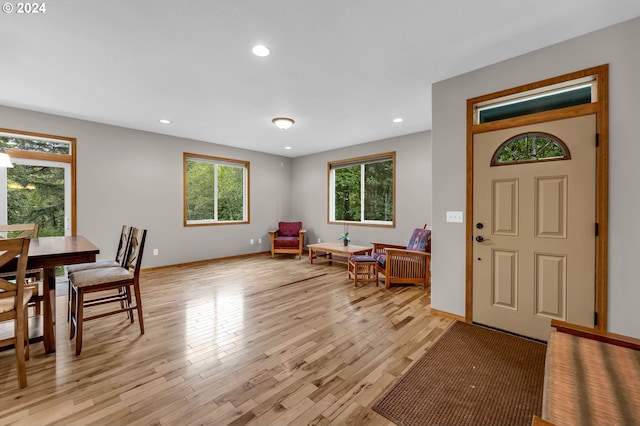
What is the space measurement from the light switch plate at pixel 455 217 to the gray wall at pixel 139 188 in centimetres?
490

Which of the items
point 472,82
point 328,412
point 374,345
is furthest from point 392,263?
point 328,412

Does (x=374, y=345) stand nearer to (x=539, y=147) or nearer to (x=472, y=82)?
(x=539, y=147)

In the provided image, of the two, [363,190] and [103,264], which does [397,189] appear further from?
[103,264]

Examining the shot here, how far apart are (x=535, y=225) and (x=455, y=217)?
2.28 feet

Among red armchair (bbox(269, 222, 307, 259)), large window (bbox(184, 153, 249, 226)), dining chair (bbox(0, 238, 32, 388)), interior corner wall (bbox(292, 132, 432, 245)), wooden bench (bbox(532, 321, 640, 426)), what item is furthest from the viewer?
red armchair (bbox(269, 222, 307, 259))

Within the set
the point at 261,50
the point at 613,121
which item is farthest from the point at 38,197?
the point at 613,121

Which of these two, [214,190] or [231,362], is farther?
[214,190]

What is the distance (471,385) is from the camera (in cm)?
193

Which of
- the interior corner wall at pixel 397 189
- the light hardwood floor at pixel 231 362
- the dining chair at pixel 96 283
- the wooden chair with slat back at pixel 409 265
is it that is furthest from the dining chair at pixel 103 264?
the interior corner wall at pixel 397 189

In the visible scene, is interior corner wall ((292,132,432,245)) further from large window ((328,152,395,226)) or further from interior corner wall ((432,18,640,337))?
interior corner wall ((432,18,640,337))

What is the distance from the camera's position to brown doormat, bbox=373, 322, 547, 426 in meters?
1.64

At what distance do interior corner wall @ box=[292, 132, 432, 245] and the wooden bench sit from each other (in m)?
4.21

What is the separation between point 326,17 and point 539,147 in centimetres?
219

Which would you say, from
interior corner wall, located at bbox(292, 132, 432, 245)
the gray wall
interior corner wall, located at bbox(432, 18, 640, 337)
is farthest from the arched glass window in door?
the gray wall
